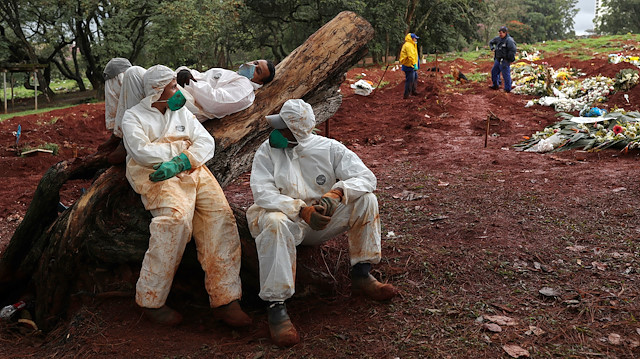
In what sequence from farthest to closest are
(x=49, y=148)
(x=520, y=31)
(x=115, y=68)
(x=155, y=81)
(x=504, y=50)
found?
(x=520, y=31)
(x=504, y=50)
(x=49, y=148)
(x=115, y=68)
(x=155, y=81)

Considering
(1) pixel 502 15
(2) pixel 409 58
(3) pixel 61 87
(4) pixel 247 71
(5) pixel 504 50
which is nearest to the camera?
(4) pixel 247 71

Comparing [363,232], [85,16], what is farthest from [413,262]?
[85,16]

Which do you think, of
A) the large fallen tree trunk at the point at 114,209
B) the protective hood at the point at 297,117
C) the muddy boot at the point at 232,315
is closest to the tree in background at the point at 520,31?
the large fallen tree trunk at the point at 114,209

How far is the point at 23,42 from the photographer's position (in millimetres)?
17969

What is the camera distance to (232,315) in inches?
126

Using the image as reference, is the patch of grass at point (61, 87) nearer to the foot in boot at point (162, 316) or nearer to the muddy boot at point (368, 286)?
the foot in boot at point (162, 316)

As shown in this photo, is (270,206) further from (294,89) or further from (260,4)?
(260,4)

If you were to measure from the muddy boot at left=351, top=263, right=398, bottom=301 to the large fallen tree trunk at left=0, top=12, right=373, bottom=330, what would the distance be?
376mm

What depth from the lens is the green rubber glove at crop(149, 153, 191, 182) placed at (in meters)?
3.17

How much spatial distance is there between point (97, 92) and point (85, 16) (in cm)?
290

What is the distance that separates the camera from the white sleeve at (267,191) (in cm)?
311

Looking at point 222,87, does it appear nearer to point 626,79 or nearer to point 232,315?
point 232,315

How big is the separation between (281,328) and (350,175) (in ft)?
3.36

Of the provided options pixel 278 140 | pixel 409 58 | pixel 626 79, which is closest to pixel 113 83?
pixel 278 140
